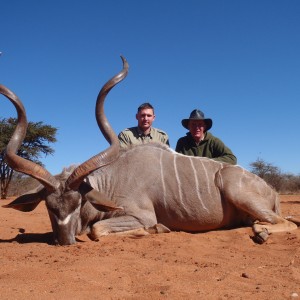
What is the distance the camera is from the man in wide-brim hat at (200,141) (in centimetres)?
556

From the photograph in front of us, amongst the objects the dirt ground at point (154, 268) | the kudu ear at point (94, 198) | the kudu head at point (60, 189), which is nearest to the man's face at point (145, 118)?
the kudu head at point (60, 189)

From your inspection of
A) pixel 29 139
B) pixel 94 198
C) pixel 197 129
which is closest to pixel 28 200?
pixel 94 198

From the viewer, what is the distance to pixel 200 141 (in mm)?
5652

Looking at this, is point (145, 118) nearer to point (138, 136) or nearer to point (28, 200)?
point (138, 136)

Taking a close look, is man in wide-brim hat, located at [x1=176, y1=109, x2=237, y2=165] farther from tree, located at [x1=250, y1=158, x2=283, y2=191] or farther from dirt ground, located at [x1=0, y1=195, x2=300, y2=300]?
tree, located at [x1=250, y1=158, x2=283, y2=191]

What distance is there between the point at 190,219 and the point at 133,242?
99 cm

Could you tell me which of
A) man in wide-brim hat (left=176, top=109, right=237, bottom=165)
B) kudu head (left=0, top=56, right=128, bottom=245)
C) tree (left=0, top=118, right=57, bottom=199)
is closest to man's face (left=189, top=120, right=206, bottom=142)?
man in wide-brim hat (left=176, top=109, right=237, bottom=165)

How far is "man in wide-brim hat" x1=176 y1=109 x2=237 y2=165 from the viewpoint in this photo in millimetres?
5562

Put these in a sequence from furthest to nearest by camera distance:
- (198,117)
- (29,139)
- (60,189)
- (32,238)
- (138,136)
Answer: (29,139), (138,136), (198,117), (32,238), (60,189)

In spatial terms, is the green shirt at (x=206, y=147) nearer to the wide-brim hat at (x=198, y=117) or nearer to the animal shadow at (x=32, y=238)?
the wide-brim hat at (x=198, y=117)

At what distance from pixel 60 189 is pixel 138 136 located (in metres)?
2.14

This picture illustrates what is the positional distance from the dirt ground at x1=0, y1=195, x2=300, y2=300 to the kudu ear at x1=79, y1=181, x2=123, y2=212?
0.98ft

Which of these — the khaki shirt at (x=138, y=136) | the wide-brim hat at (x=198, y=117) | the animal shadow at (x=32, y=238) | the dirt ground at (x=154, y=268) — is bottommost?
the dirt ground at (x=154, y=268)

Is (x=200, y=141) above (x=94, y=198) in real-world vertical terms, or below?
above
